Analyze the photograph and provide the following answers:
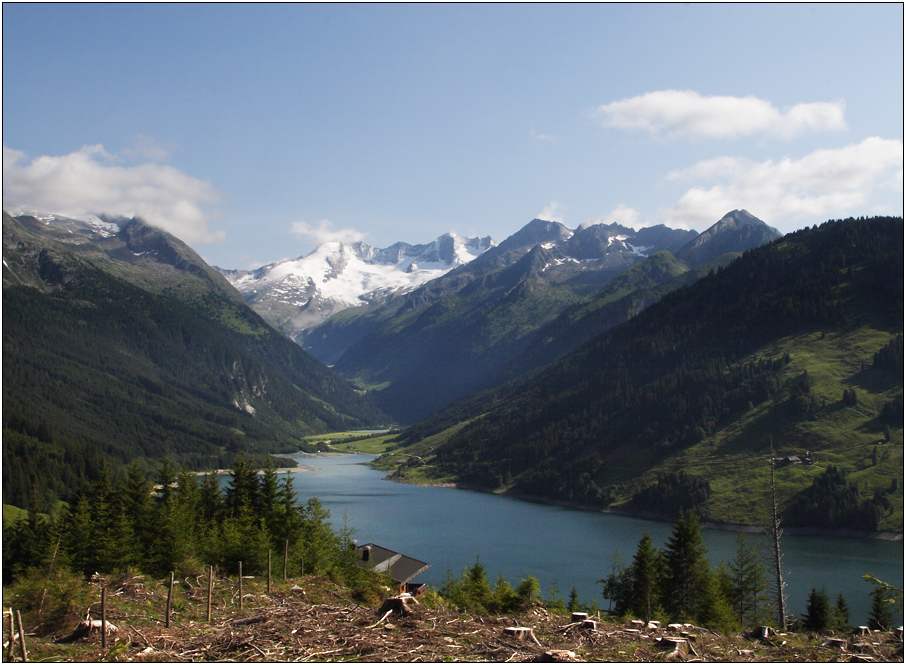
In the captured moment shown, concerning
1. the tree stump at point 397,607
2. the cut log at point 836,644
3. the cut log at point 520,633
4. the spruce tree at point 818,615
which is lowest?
the spruce tree at point 818,615

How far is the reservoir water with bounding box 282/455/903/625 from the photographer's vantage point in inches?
3915

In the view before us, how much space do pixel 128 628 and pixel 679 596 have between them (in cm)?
6635

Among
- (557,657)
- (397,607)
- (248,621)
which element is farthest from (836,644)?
(248,621)

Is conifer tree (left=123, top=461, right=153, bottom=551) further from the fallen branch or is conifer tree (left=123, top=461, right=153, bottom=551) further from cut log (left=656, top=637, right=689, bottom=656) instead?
cut log (left=656, top=637, right=689, bottom=656)

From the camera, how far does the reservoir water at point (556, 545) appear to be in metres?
99.4

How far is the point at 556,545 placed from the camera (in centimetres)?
12825

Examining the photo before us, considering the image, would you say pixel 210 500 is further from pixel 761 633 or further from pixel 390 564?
pixel 761 633

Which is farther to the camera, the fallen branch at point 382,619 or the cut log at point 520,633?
the fallen branch at point 382,619

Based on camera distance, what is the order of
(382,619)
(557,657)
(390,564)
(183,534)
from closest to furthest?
(557,657), (382,619), (183,534), (390,564)

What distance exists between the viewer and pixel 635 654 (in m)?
21.7

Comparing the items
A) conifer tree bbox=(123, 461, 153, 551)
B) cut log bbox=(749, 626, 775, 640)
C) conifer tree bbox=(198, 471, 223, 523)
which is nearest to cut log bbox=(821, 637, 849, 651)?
cut log bbox=(749, 626, 775, 640)

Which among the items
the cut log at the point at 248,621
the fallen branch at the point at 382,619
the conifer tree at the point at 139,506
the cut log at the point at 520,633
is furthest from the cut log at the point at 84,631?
the conifer tree at the point at 139,506

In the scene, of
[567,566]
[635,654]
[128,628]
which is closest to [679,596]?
[567,566]

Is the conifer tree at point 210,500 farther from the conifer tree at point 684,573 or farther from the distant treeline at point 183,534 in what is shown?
the conifer tree at point 684,573
